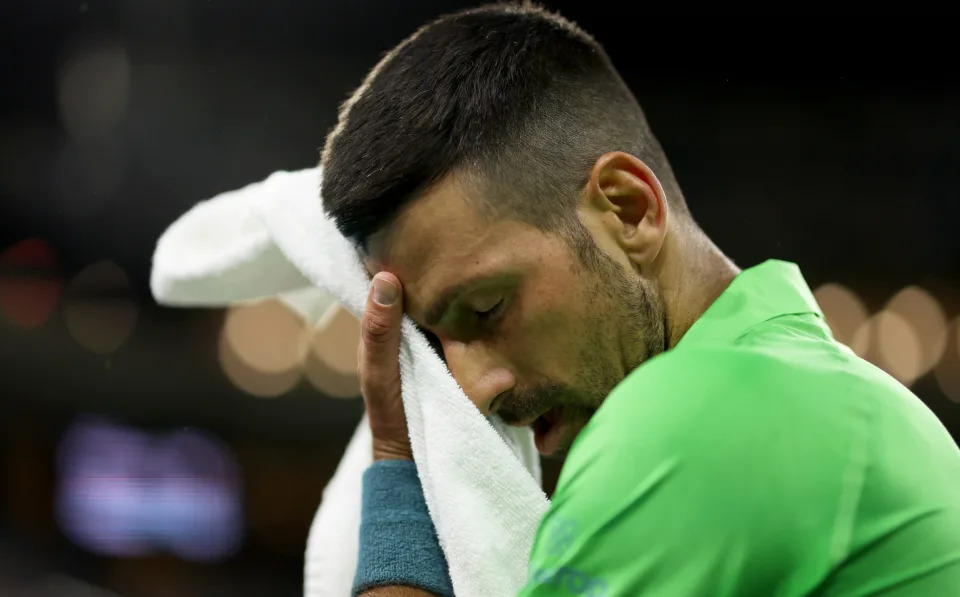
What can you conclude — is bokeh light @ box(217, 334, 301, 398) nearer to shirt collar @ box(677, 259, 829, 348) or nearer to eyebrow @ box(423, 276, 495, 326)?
eyebrow @ box(423, 276, 495, 326)

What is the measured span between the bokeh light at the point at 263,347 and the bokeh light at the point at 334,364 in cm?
5

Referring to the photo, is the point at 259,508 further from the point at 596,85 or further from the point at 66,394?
the point at 596,85

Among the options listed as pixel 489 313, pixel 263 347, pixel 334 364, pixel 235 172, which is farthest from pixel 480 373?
pixel 263 347

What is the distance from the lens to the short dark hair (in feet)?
2.56

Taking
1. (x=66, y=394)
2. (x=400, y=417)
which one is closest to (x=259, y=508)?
(x=66, y=394)

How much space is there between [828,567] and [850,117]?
1.17m

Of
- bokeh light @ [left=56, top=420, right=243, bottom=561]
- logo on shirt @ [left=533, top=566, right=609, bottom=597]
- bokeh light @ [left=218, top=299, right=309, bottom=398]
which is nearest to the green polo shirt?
logo on shirt @ [left=533, top=566, right=609, bottom=597]

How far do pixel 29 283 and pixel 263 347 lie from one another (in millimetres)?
937

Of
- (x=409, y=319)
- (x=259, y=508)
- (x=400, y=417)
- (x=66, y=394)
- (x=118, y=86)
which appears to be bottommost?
(x=259, y=508)

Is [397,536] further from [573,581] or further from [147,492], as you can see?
[147,492]

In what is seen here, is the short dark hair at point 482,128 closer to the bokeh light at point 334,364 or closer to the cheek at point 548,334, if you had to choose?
the cheek at point 548,334

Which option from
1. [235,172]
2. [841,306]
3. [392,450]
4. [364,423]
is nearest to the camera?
[392,450]

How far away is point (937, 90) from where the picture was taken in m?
1.52

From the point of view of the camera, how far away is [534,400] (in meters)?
0.79
